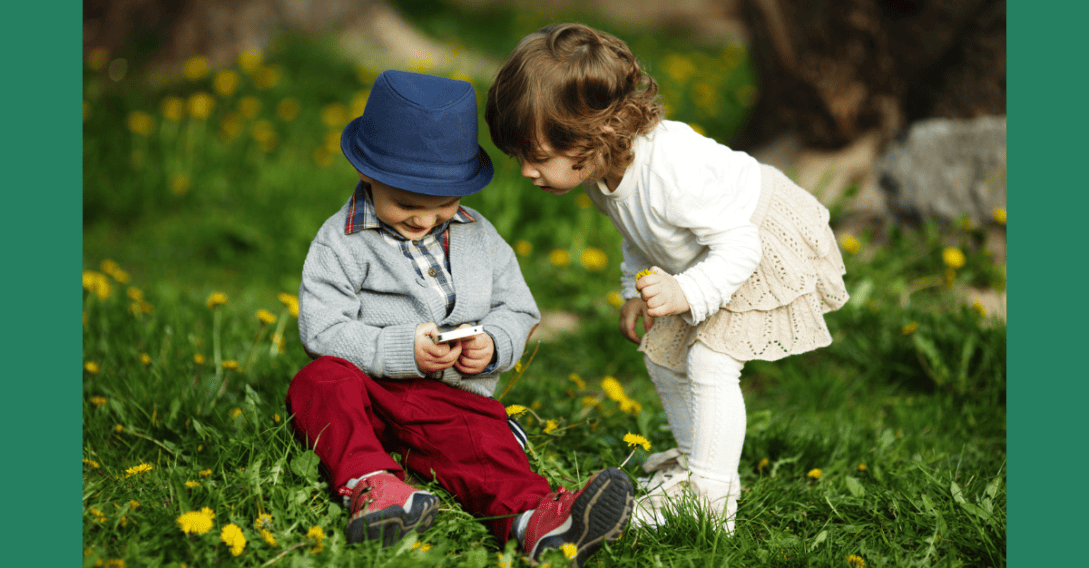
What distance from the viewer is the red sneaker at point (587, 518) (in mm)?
1761

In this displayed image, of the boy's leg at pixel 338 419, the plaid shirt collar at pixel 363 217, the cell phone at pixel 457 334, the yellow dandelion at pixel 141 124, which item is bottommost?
the yellow dandelion at pixel 141 124

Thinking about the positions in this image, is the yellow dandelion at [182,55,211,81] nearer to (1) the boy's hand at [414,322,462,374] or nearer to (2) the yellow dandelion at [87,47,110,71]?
(2) the yellow dandelion at [87,47,110,71]

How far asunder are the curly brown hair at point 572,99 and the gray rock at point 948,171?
2300 millimetres

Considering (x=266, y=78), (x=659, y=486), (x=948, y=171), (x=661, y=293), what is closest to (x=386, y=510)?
(x=659, y=486)

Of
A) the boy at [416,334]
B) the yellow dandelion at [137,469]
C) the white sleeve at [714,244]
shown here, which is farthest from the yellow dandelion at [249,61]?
the white sleeve at [714,244]

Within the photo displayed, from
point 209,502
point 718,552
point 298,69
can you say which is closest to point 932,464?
point 718,552

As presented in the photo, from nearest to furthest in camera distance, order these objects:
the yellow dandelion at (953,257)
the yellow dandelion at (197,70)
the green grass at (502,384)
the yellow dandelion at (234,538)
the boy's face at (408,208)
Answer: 1. the yellow dandelion at (234,538)
2. the green grass at (502,384)
3. the boy's face at (408,208)
4. the yellow dandelion at (953,257)
5. the yellow dandelion at (197,70)

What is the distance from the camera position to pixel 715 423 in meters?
2.22

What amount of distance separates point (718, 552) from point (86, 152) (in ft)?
14.8

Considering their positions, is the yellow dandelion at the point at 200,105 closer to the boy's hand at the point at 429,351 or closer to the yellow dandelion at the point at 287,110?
the yellow dandelion at the point at 287,110

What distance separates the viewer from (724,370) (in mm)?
2248

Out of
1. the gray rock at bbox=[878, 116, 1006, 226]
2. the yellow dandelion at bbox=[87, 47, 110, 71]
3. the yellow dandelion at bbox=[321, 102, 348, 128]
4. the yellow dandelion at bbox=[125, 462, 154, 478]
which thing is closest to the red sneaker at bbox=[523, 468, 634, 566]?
the yellow dandelion at bbox=[125, 462, 154, 478]

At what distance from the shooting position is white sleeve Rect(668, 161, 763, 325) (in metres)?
2.11

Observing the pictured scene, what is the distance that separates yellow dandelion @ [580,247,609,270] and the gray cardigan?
5.32 feet
